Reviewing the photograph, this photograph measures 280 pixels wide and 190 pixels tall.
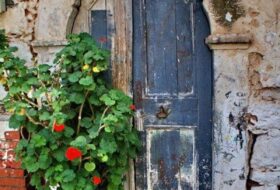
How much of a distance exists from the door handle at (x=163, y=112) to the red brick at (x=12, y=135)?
1145 mm

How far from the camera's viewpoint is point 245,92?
277cm

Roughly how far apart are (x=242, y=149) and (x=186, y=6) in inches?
44.3

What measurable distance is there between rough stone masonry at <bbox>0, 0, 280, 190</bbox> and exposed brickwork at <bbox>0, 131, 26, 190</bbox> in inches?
61.2

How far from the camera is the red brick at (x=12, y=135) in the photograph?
317 cm

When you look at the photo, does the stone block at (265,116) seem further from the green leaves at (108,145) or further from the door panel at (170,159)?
the green leaves at (108,145)

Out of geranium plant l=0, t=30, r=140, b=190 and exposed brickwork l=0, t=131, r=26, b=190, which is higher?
geranium plant l=0, t=30, r=140, b=190

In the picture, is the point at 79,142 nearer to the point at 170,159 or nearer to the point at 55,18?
the point at 170,159

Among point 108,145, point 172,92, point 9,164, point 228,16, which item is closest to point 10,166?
point 9,164

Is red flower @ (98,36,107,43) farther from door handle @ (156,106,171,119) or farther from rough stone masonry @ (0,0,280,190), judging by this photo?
rough stone masonry @ (0,0,280,190)

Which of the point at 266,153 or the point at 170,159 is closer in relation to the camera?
the point at 266,153

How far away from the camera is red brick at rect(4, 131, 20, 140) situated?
3166mm

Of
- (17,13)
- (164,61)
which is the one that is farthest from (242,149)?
(17,13)

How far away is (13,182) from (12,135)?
0.39 meters

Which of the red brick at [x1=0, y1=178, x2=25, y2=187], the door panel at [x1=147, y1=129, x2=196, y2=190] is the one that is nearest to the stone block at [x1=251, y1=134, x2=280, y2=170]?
the door panel at [x1=147, y1=129, x2=196, y2=190]
